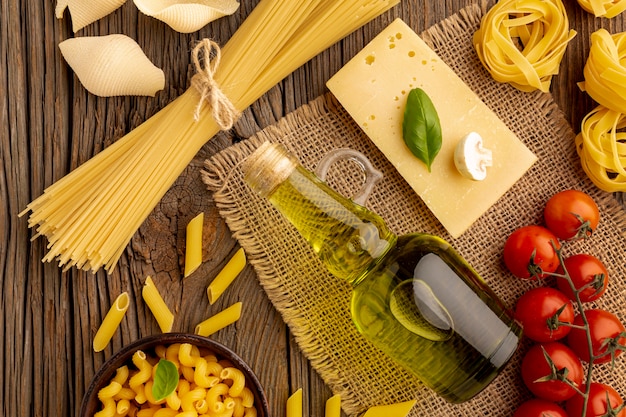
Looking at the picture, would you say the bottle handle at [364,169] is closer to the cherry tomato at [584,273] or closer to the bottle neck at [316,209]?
the bottle neck at [316,209]

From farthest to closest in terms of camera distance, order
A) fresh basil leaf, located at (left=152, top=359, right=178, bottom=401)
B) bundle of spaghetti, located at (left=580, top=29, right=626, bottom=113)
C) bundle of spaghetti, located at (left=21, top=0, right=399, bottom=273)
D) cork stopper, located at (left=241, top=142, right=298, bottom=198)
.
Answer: bundle of spaghetti, located at (left=580, top=29, right=626, bottom=113)
bundle of spaghetti, located at (left=21, top=0, right=399, bottom=273)
fresh basil leaf, located at (left=152, top=359, right=178, bottom=401)
cork stopper, located at (left=241, top=142, right=298, bottom=198)

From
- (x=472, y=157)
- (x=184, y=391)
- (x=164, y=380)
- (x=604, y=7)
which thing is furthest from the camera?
(x=604, y=7)

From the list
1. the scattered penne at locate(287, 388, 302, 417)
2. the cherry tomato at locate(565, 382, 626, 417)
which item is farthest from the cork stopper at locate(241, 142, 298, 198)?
the cherry tomato at locate(565, 382, 626, 417)

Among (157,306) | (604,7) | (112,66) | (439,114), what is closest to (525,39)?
(604,7)

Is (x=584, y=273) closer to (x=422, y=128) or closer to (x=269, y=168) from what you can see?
(x=422, y=128)

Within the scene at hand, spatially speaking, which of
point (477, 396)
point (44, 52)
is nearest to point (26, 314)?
point (44, 52)

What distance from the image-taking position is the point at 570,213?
1.68 m

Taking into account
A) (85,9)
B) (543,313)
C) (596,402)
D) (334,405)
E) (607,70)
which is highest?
(85,9)

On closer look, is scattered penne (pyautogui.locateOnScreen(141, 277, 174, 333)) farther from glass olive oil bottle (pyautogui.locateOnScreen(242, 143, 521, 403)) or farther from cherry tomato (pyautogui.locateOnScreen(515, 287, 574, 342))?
cherry tomato (pyautogui.locateOnScreen(515, 287, 574, 342))

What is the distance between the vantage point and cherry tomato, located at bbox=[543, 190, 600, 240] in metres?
1.69

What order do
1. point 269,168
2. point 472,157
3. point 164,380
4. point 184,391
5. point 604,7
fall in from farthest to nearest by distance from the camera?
point 604,7
point 472,157
point 184,391
point 164,380
point 269,168

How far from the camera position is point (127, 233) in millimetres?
1646

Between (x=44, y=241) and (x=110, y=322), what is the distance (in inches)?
11.7

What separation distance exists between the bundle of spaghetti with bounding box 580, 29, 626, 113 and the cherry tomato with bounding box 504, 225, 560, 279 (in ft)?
1.30
